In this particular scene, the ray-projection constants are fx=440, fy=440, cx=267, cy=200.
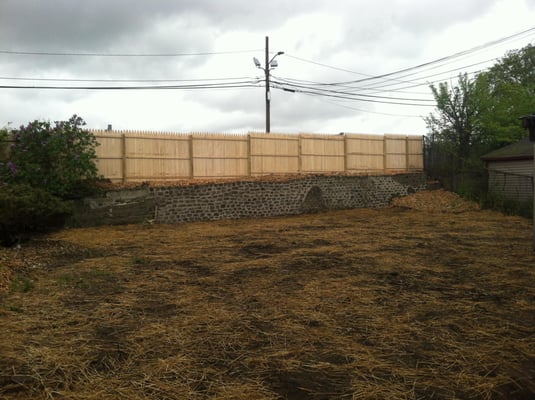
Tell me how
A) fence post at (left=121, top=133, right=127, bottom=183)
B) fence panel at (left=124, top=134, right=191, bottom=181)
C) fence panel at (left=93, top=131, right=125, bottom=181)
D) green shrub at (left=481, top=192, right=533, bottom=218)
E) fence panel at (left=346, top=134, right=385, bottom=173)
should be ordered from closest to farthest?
fence panel at (left=93, top=131, right=125, bottom=181), fence post at (left=121, top=133, right=127, bottom=183), fence panel at (left=124, top=134, right=191, bottom=181), green shrub at (left=481, top=192, right=533, bottom=218), fence panel at (left=346, top=134, right=385, bottom=173)

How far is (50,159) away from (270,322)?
1100 centimetres

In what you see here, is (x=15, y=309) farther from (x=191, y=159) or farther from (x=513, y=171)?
(x=513, y=171)

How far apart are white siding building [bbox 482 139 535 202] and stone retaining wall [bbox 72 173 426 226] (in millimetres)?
3091

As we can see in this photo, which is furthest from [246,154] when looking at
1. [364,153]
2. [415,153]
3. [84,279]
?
[84,279]

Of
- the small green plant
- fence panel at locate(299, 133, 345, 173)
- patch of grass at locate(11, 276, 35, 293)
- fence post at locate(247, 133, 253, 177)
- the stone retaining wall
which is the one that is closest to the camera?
patch of grass at locate(11, 276, 35, 293)

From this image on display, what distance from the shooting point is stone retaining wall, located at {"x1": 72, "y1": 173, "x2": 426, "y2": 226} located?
542 inches

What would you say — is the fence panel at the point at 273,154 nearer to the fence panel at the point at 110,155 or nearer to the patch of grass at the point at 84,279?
the fence panel at the point at 110,155

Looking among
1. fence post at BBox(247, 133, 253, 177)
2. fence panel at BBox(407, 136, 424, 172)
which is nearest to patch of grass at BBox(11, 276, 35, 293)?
fence post at BBox(247, 133, 253, 177)

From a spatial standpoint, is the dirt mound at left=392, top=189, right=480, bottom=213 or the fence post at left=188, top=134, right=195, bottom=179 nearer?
the fence post at left=188, top=134, right=195, bottom=179

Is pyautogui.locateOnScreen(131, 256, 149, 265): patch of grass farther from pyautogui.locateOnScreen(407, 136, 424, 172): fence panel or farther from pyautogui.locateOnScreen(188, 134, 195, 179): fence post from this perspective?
pyautogui.locateOnScreen(407, 136, 424, 172): fence panel

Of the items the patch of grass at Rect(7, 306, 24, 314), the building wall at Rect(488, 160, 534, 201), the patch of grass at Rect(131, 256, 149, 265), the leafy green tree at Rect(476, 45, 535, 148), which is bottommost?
the patch of grass at Rect(131, 256, 149, 265)

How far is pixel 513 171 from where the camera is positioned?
17.8 metres

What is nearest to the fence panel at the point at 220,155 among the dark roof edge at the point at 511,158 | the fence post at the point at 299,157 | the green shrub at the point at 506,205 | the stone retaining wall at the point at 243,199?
the stone retaining wall at the point at 243,199

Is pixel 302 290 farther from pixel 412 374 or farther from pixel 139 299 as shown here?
pixel 412 374
